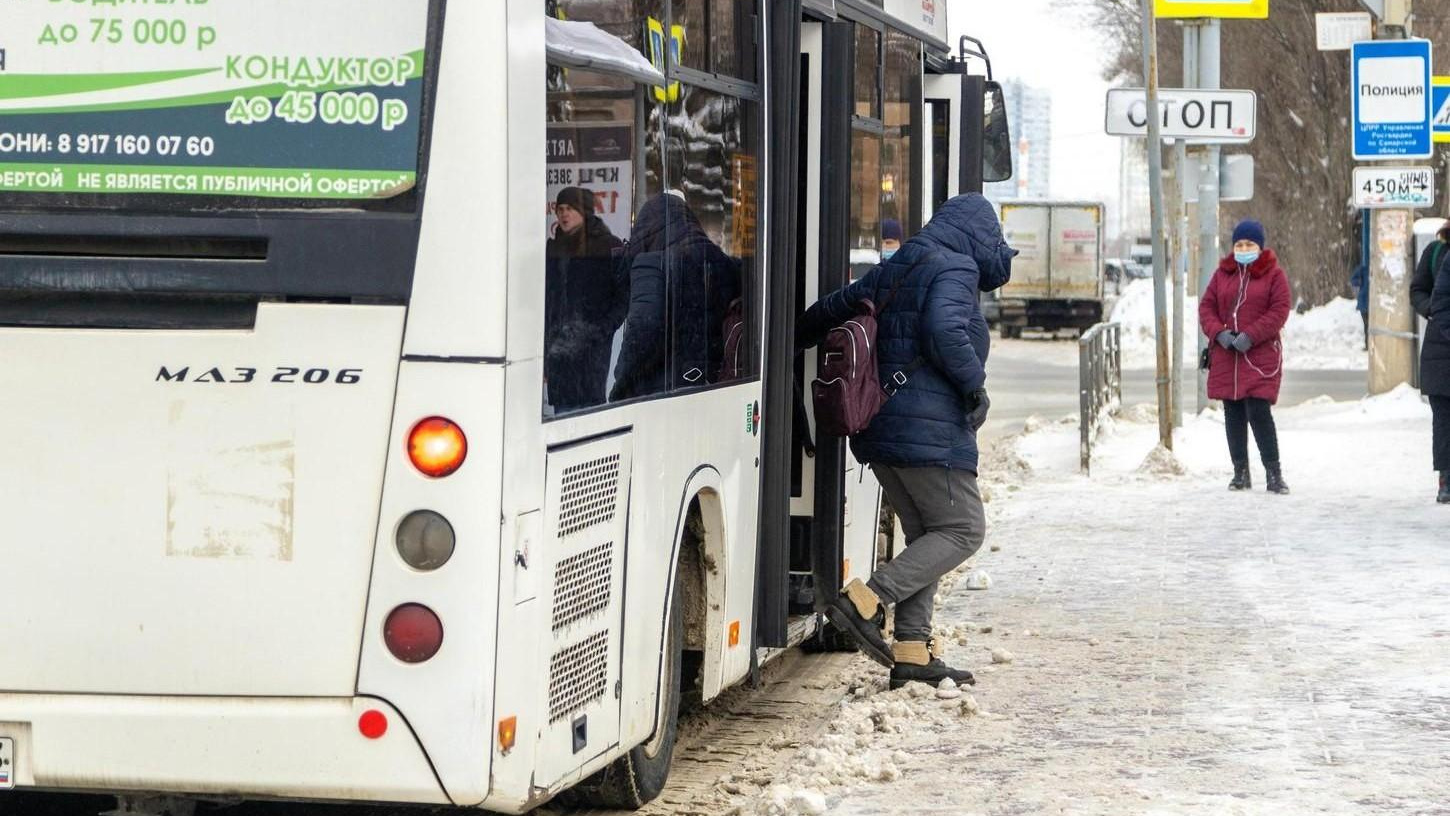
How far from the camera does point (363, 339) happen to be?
4965mm

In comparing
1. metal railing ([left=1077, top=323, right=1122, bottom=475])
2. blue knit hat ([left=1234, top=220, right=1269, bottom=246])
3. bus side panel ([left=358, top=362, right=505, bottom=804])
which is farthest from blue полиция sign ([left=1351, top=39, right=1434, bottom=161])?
bus side panel ([left=358, top=362, right=505, bottom=804])

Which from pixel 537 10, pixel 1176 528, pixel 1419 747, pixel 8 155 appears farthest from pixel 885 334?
pixel 1176 528

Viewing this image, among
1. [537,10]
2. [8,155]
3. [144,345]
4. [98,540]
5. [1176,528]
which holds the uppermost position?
[537,10]

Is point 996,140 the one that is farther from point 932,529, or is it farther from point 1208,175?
point 1208,175

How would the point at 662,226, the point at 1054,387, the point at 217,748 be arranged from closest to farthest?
the point at 217,748
the point at 662,226
the point at 1054,387

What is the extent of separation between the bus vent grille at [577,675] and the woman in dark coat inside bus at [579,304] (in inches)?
23.6

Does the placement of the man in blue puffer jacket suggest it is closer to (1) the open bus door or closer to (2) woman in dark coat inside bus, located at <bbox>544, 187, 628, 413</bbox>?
(1) the open bus door

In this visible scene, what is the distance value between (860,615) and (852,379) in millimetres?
926

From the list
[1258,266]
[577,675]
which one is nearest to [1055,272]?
[1258,266]

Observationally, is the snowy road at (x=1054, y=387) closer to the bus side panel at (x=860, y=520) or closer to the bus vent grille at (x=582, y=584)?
the bus side panel at (x=860, y=520)

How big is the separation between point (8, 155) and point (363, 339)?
0.91 metres

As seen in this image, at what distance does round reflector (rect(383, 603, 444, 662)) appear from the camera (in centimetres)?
497

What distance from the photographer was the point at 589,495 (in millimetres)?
5520

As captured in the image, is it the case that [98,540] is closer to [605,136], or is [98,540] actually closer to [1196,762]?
[605,136]
